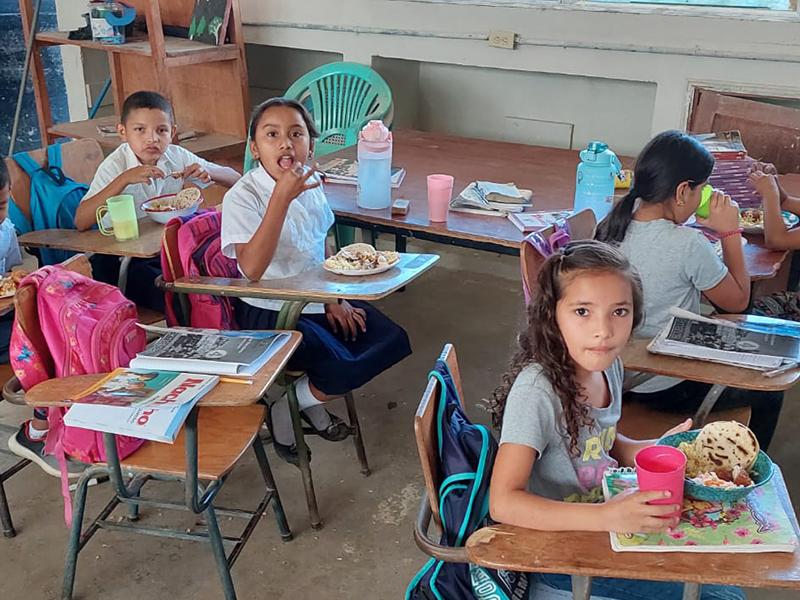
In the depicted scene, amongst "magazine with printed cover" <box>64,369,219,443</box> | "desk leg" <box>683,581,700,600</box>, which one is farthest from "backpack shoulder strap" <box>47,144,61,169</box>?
"desk leg" <box>683,581,700,600</box>

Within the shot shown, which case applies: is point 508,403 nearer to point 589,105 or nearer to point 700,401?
point 700,401

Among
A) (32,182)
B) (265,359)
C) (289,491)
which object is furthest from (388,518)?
(32,182)

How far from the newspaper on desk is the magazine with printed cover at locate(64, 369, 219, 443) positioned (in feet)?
3.25

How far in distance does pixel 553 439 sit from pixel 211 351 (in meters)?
0.84

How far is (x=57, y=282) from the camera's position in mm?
1851

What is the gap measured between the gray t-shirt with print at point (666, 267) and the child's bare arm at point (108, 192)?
4.97 feet

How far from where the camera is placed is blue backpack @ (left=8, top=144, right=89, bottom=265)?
2.71 meters

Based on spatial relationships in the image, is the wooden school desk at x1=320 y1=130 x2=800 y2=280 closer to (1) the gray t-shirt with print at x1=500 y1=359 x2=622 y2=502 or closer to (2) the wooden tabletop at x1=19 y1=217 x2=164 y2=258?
(2) the wooden tabletop at x1=19 y1=217 x2=164 y2=258

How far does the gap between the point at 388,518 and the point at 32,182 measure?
1617 millimetres

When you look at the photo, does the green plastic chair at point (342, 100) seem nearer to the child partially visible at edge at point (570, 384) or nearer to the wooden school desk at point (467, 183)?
the wooden school desk at point (467, 183)

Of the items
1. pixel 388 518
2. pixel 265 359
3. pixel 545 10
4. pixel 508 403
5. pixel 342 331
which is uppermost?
pixel 545 10

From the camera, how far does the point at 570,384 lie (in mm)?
1397

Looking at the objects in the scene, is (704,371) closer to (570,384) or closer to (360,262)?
(570,384)

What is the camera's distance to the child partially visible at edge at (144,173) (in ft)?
8.78
